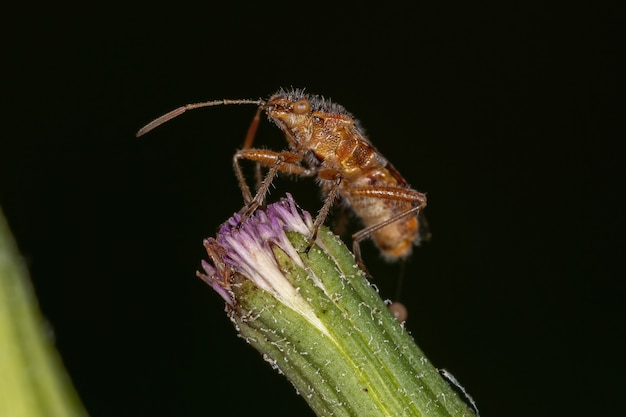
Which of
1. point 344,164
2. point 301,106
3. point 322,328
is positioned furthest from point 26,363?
point 344,164

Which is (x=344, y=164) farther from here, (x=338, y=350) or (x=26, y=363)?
(x=26, y=363)

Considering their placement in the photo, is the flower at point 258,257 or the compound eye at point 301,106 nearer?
the flower at point 258,257

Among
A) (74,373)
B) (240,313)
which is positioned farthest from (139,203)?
(240,313)

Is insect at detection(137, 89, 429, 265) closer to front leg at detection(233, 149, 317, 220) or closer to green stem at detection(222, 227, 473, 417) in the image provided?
front leg at detection(233, 149, 317, 220)

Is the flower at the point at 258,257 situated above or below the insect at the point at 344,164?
below

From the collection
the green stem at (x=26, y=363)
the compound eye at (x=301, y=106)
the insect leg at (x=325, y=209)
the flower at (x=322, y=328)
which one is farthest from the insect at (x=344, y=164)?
the green stem at (x=26, y=363)

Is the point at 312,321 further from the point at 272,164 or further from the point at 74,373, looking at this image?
the point at 74,373

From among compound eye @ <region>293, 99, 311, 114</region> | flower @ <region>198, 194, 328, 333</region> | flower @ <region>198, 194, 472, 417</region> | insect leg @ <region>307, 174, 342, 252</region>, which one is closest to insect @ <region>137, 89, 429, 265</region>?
compound eye @ <region>293, 99, 311, 114</region>

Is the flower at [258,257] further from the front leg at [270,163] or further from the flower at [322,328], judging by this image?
the front leg at [270,163]
